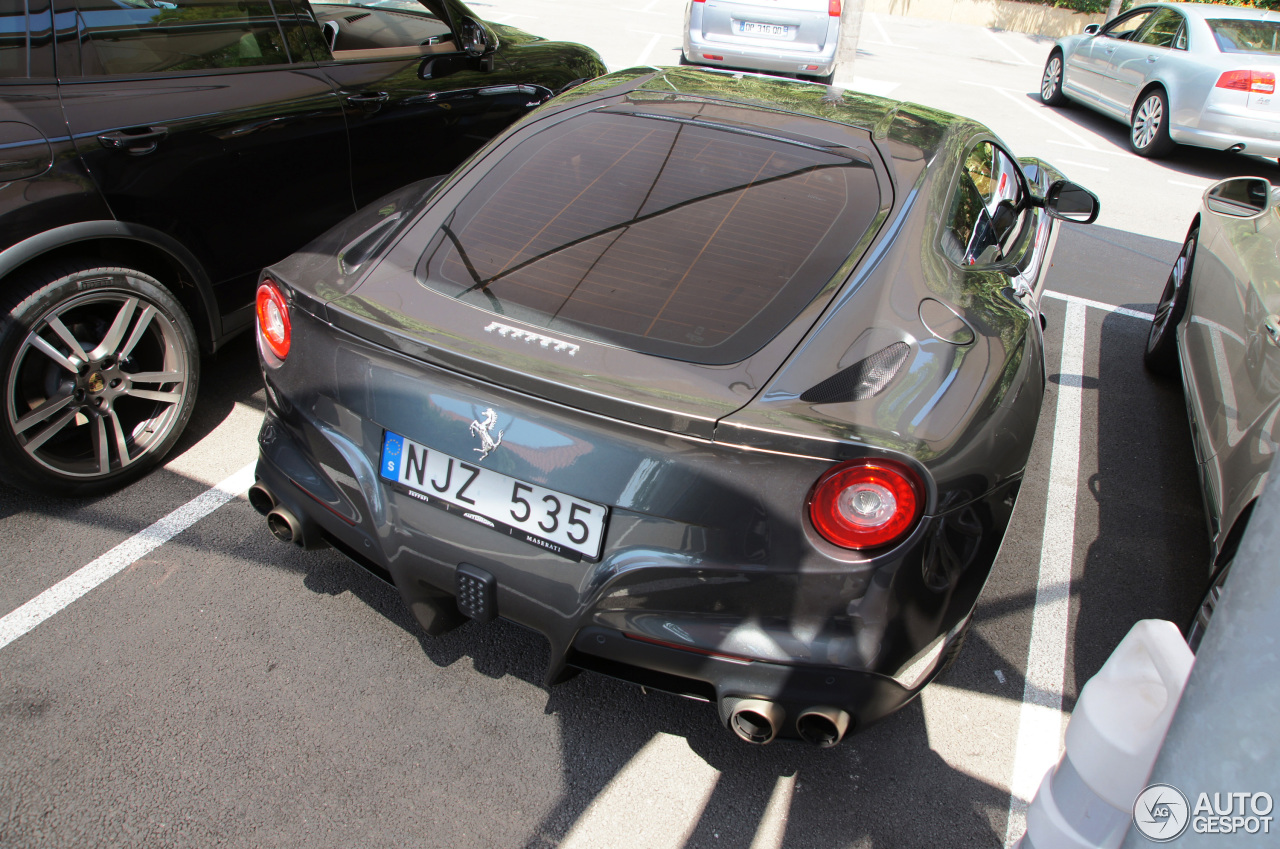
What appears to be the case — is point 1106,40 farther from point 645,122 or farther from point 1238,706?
point 1238,706

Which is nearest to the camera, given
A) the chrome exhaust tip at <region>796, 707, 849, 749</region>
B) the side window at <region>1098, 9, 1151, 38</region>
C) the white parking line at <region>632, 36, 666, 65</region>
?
the chrome exhaust tip at <region>796, 707, 849, 749</region>

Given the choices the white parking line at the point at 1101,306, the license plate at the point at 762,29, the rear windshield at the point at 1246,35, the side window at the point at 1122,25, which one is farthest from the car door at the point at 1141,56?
the white parking line at the point at 1101,306

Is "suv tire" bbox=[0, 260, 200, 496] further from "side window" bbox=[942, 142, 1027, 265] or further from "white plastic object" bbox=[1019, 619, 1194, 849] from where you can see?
"white plastic object" bbox=[1019, 619, 1194, 849]

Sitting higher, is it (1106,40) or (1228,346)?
(1106,40)

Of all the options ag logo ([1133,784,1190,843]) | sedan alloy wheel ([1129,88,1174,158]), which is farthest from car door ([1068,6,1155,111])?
ag logo ([1133,784,1190,843])

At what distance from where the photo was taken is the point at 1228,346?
3.03 metres

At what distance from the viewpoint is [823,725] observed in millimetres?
1750

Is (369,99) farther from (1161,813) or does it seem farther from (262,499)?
(1161,813)

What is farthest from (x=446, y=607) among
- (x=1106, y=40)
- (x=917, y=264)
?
(x=1106, y=40)

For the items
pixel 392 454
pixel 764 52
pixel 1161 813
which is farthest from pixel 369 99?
pixel 764 52

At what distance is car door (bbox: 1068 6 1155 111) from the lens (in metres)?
9.52

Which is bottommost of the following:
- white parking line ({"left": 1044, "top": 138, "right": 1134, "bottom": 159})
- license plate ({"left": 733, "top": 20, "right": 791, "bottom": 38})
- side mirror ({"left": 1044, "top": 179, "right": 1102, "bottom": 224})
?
white parking line ({"left": 1044, "top": 138, "right": 1134, "bottom": 159})

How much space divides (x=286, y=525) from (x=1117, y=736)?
190 centimetres

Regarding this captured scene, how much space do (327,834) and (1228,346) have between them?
3.33 meters
